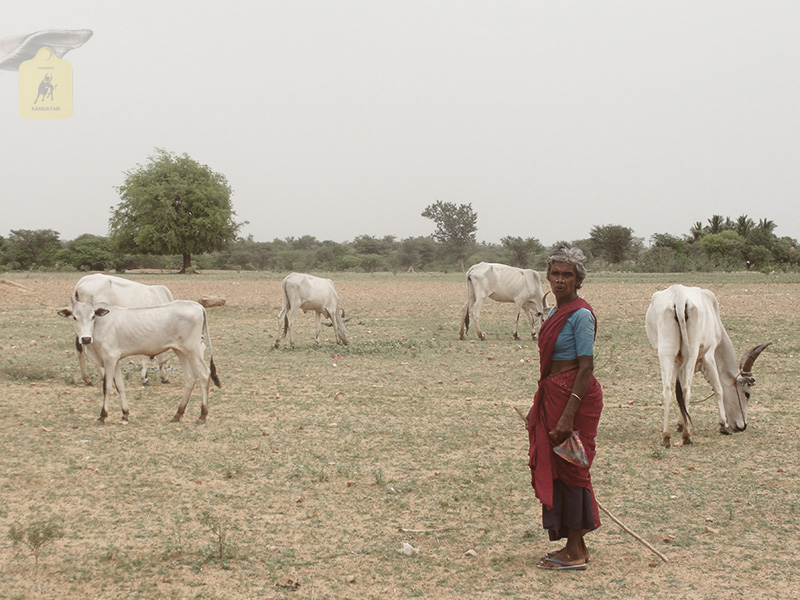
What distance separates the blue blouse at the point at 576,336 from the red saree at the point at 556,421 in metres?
0.03

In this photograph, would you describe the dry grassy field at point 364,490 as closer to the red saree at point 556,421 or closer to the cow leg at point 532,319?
the red saree at point 556,421

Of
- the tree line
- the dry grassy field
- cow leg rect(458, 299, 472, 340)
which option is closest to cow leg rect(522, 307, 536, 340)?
cow leg rect(458, 299, 472, 340)

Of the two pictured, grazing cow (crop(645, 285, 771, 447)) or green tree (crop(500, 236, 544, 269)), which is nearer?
grazing cow (crop(645, 285, 771, 447))

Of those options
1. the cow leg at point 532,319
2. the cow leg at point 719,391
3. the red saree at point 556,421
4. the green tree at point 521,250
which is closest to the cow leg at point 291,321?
the cow leg at point 532,319

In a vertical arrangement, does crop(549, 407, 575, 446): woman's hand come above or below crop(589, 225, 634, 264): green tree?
below

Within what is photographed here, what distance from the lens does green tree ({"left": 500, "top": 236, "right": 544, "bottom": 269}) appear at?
205 feet

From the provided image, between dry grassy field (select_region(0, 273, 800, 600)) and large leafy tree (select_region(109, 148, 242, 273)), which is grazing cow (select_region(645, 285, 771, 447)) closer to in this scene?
dry grassy field (select_region(0, 273, 800, 600))

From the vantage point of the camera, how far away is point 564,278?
15.8ft

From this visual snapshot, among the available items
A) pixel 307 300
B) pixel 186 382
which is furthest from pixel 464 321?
pixel 186 382

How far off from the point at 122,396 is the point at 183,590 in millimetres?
4611

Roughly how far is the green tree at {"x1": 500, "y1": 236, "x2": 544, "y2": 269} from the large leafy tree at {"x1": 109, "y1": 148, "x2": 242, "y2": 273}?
23501 mm

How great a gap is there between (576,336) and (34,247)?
66.8 m

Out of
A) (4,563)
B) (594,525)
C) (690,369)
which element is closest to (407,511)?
(594,525)

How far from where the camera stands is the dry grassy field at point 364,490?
465cm
